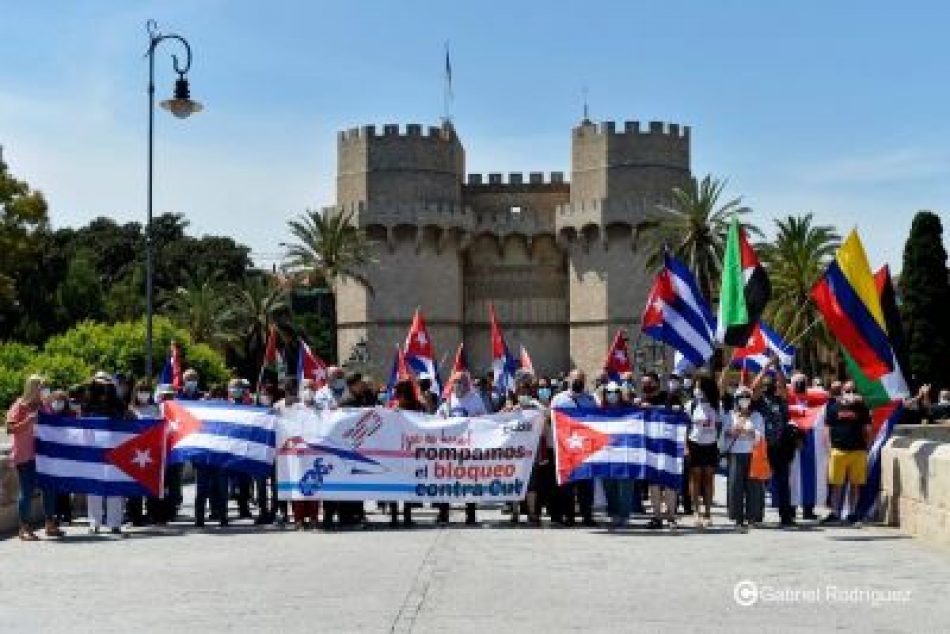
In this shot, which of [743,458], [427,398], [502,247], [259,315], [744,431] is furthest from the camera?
[502,247]

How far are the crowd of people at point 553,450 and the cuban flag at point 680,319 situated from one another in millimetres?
961

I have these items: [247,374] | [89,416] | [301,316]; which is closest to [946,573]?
[89,416]

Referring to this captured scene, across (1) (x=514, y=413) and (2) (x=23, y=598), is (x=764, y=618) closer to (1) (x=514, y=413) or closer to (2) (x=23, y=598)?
(2) (x=23, y=598)

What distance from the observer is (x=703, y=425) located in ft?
49.6

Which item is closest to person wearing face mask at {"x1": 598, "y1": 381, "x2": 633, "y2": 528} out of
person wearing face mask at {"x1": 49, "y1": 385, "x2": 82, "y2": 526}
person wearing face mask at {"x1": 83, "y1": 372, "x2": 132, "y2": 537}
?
person wearing face mask at {"x1": 83, "y1": 372, "x2": 132, "y2": 537}

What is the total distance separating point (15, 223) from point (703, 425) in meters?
48.7

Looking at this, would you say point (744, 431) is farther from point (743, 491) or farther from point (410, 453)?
point (410, 453)

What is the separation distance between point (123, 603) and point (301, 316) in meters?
66.7

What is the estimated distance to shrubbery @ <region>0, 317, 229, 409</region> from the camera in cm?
4016

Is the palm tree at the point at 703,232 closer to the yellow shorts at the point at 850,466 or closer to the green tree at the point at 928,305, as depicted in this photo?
the green tree at the point at 928,305

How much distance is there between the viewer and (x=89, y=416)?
15203 millimetres

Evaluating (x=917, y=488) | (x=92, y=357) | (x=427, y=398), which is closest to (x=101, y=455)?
(x=427, y=398)

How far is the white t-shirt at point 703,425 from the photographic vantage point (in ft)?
49.5

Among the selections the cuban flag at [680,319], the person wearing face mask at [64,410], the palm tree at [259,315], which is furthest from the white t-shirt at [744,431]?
the palm tree at [259,315]
